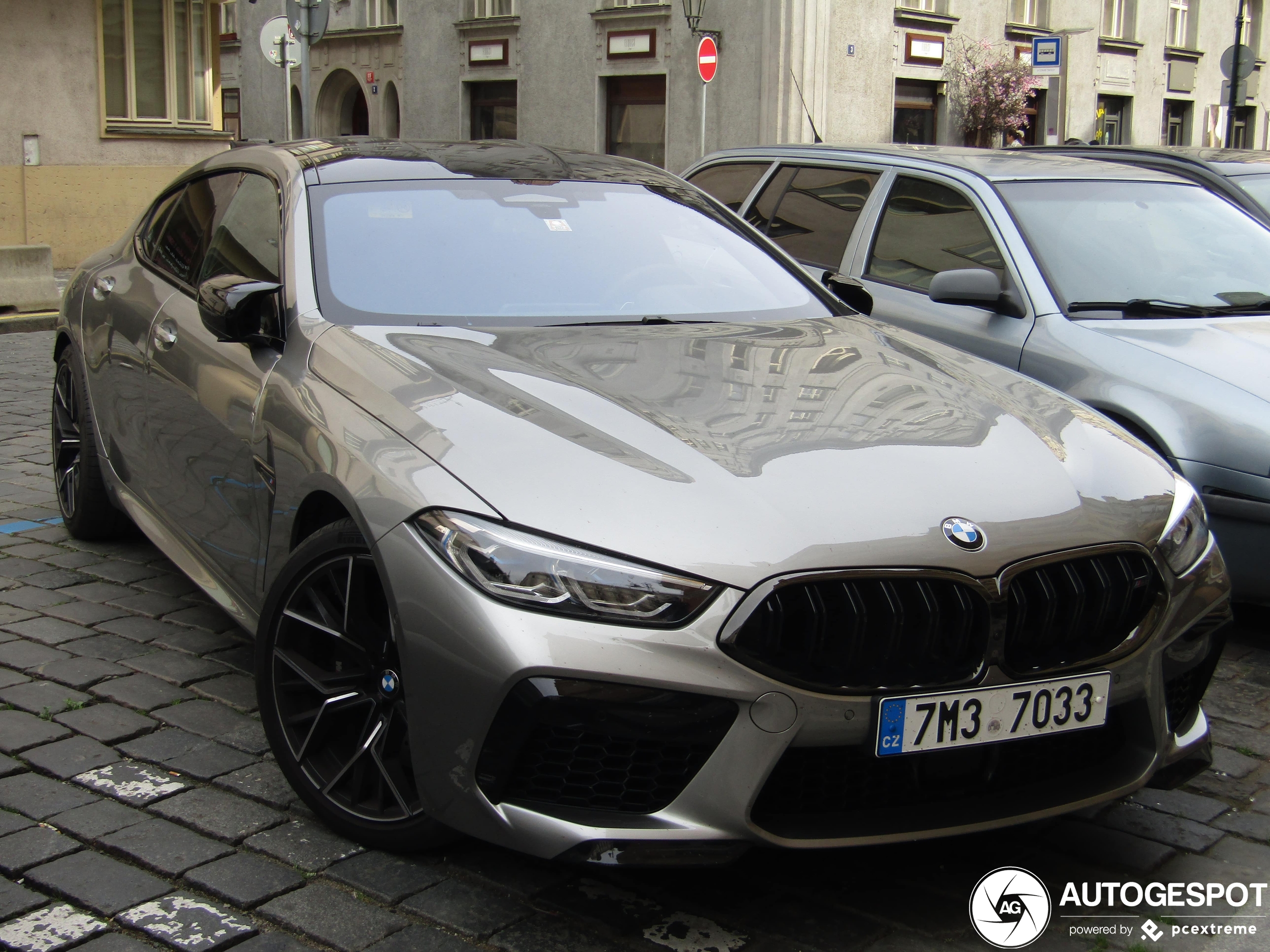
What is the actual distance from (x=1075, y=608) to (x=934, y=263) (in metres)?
3.41

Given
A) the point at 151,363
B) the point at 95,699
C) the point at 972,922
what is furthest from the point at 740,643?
the point at 151,363

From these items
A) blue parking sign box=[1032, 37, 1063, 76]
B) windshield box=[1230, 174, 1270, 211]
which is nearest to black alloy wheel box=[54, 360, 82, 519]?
windshield box=[1230, 174, 1270, 211]

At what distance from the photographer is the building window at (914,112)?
26.8 meters

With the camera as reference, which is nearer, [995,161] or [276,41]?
[995,161]

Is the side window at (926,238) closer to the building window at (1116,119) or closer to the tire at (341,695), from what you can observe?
the tire at (341,695)

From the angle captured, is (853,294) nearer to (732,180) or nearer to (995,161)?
(995,161)

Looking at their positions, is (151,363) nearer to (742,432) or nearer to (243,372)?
(243,372)

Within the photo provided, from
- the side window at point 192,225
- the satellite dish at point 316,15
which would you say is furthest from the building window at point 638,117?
the side window at point 192,225

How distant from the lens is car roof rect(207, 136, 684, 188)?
A: 161 inches

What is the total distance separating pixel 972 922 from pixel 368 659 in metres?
1.33

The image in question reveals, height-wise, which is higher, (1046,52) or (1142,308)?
(1046,52)

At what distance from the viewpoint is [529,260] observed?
3891mm

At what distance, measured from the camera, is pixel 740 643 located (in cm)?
247

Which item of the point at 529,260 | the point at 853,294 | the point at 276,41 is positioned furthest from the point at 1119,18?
the point at 529,260
